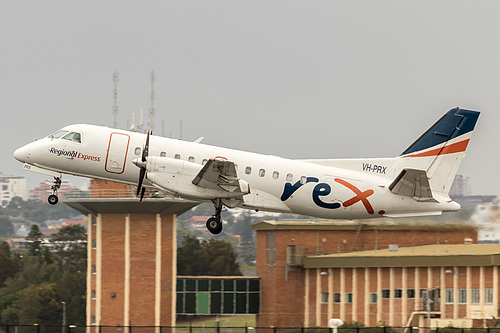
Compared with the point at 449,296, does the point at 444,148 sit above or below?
above

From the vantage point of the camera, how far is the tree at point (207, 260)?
78438 millimetres

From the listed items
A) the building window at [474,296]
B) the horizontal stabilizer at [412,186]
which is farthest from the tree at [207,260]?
the horizontal stabilizer at [412,186]

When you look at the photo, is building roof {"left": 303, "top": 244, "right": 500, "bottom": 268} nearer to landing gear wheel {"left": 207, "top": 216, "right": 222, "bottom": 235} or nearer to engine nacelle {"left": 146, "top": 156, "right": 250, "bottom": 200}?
landing gear wheel {"left": 207, "top": 216, "right": 222, "bottom": 235}

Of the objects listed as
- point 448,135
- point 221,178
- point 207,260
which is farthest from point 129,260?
point 207,260

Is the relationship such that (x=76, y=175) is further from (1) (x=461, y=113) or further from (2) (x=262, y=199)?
(1) (x=461, y=113)

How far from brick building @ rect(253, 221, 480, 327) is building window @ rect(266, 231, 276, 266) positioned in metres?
0.06

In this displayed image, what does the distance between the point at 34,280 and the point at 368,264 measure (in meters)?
35.7

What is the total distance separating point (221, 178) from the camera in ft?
101

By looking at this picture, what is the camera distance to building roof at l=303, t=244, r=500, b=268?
153ft

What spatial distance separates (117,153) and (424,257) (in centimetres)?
2184

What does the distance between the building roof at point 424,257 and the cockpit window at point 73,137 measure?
71.9 feet

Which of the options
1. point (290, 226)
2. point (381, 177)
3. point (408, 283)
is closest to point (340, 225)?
point (290, 226)

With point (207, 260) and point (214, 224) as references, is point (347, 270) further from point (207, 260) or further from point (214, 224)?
point (207, 260)

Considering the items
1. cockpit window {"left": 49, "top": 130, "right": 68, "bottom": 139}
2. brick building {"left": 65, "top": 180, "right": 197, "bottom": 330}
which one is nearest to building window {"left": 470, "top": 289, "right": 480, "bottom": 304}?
brick building {"left": 65, "top": 180, "right": 197, "bottom": 330}
